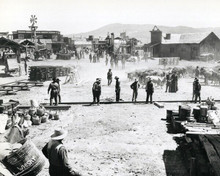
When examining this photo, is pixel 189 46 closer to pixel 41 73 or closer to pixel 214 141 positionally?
pixel 41 73

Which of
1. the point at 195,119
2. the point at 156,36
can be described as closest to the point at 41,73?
the point at 195,119

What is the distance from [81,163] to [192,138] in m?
3.80

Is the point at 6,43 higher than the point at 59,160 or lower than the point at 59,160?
higher

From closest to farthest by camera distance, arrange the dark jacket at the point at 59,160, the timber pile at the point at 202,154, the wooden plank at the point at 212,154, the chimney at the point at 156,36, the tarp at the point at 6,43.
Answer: the dark jacket at the point at 59,160 < the wooden plank at the point at 212,154 < the timber pile at the point at 202,154 < the tarp at the point at 6,43 < the chimney at the point at 156,36

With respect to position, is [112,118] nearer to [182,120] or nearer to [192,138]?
[182,120]

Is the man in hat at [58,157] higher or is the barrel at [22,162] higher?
the man in hat at [58,157]

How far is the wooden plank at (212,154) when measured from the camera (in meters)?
6.69

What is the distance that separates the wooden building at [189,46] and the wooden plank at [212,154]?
4608cm

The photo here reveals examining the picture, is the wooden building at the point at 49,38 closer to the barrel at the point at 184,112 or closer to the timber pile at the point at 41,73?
the timber pile at the point at 41,73

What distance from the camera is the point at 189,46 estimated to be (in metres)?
55.4

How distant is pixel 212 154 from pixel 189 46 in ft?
166

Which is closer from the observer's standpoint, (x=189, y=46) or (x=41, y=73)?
(x=41, y=73)

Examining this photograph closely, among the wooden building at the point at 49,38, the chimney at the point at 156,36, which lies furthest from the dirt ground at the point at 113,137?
the wooden building at the point at 49,38

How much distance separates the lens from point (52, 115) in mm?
14359
